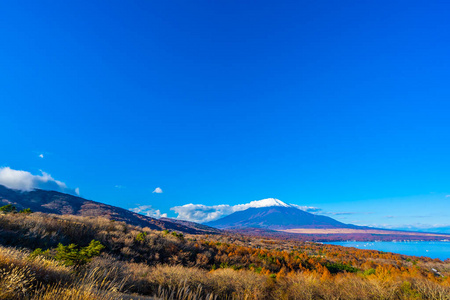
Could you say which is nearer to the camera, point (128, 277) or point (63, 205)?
point (128, 277)

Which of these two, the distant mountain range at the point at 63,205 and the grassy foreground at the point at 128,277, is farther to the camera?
the distant mountain range at the point at 63,205

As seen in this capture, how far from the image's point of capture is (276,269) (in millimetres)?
24234

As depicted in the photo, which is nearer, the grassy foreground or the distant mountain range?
the grassy foreground

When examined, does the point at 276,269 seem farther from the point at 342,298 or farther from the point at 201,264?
the point at 342,298

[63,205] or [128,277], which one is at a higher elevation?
[63,205]

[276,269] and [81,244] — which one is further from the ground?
[81,244]

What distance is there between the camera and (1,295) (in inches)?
142

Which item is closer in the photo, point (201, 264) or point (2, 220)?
point (2, 220)

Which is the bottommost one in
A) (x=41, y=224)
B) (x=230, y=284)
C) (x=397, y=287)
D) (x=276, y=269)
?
(x=276, y=269)

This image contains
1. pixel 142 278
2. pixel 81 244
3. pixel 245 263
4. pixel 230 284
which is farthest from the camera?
pixel 245 263

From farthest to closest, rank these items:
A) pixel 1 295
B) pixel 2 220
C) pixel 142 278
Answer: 1. pixel 2 220
2. pixel 142 278
3. pixel 1 295

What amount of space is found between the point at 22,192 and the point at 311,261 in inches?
5529

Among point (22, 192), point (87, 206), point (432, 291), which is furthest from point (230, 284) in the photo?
point (22, 192)

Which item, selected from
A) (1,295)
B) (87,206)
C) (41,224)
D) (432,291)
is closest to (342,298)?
(432,291)
